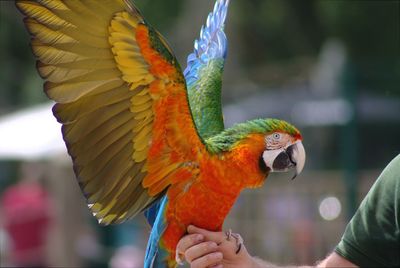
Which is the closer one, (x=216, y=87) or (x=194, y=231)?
(x=194, y=231)

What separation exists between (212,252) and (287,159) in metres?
0.39

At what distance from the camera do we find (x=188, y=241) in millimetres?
2734

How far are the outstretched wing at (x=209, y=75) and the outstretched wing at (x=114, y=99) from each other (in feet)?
1.10

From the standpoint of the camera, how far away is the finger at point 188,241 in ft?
8.92

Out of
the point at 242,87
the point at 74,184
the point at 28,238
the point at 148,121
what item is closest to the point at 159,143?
the point at 148,121

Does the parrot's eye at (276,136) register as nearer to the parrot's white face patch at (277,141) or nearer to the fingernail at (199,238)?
the parrot's white face patch at (277,141)

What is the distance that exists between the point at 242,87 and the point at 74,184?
4687mm

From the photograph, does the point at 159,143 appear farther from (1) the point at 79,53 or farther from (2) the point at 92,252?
(2) the point at 92,252

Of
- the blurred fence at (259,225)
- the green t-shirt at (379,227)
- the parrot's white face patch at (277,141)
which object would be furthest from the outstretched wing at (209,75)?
the blurred fence at (259,225)

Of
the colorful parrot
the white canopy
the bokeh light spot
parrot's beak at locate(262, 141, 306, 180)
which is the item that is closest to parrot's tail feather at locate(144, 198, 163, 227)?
the colorful parrot

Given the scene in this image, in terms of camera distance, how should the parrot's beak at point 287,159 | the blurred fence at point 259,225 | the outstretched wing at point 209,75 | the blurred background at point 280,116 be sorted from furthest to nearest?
the blurred fence at point 259,225, the blurred background at point 280,116, the outstretched wing at point 209,75, the parrot's beak at point 287,159

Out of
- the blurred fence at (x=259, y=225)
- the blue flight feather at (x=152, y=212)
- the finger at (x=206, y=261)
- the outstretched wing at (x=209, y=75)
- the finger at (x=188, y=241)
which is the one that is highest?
the outstretched wing at (x=209, y=75)

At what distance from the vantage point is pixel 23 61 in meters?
14.1

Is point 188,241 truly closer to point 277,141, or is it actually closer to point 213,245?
point 213,245
